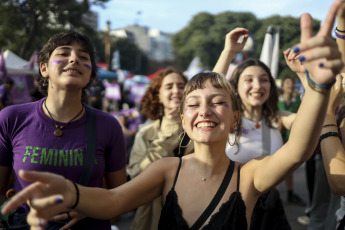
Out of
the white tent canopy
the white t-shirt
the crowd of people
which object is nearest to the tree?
the white tent canopy

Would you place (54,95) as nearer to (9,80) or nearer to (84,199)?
(84,199)

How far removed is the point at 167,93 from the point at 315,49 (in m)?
2.28

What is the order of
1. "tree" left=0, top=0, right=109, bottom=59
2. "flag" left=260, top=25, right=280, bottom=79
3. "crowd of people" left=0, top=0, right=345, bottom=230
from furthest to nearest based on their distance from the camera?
"flag" left=260, top=25, right=280, bottom=79 → "tree" left=0, top=0, right=109, bottom=59 → "crowd of people" left=0, top=0, right=345, bottom=230

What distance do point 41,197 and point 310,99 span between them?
3.66ft

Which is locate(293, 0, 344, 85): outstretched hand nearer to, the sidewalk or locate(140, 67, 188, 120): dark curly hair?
locate(140, 67, 188, 120): dark curly hair

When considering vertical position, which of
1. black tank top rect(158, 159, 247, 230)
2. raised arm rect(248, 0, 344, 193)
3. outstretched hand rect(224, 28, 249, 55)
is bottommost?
black tank top rect(158, 159, 247, 230)

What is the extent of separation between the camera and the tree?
4248mm

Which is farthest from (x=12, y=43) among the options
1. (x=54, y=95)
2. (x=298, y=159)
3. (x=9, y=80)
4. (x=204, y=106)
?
(x=298, y=159)

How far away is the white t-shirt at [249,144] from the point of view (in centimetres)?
286

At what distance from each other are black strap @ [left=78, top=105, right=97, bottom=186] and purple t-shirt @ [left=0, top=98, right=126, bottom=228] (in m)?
0.02

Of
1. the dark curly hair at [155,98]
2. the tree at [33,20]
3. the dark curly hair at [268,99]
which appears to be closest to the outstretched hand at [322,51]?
the dark curly hair at [268,99]

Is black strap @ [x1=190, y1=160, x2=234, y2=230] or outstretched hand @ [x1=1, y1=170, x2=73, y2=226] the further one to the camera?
black strap @ [x1=190, y1=160, x2=234, y2=230]

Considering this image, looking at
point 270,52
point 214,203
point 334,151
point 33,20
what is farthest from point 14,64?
point 334,151

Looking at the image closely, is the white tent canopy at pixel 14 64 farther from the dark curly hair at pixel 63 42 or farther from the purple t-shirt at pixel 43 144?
the purple t-shirt at pixel 43 144
